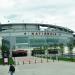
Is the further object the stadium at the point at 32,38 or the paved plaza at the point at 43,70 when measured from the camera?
the stadium at the point at 32,38

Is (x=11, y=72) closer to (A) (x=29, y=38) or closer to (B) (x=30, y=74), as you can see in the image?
(B) (x=30, y=74)

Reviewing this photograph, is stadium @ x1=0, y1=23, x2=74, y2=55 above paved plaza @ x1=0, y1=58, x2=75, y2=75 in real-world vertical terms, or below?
above

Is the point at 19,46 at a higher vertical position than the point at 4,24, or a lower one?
lower

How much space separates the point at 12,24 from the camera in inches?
7446

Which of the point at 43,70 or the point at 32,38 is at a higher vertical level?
the point at 32,38

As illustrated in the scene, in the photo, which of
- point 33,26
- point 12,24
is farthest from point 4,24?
point 33,26

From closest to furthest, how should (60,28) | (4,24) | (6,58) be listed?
(6,58) < (4,24) < (60,28)

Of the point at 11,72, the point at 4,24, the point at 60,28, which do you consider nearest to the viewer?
the point at 11,72

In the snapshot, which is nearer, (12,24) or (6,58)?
(6,58)

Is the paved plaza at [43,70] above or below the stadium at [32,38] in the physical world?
below

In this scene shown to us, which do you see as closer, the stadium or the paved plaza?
the paved plaza

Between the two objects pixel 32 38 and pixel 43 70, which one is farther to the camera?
pixel 32 38

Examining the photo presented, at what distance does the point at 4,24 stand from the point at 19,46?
103 feet

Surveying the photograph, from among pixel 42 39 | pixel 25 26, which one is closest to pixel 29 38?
pixel 42 39
